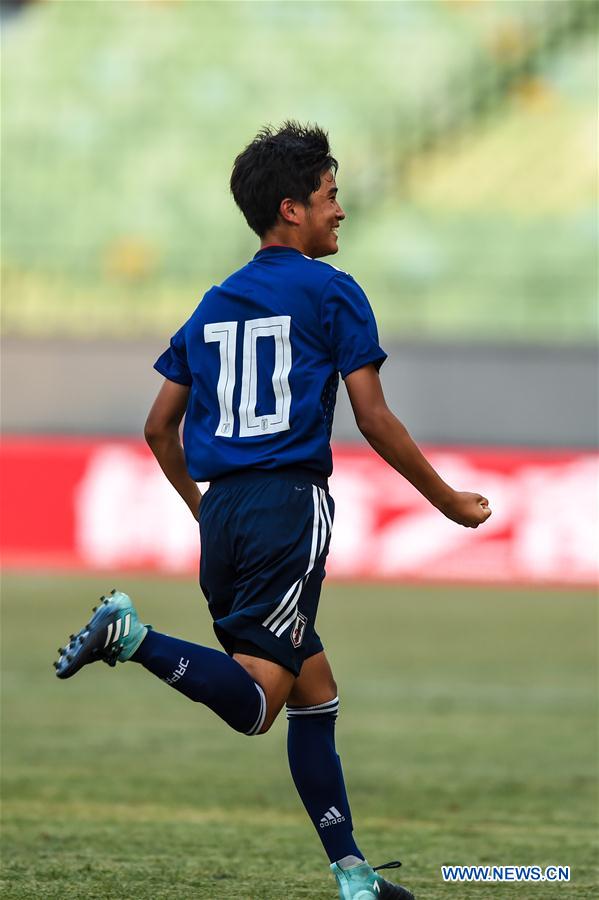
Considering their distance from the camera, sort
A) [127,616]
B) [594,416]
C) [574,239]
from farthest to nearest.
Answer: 1. [574,239]
2. [594,416]
3. [127,616]

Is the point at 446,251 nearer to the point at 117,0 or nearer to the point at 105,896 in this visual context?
the point at 117,0

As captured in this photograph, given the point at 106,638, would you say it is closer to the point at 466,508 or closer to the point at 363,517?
the point at 466,508

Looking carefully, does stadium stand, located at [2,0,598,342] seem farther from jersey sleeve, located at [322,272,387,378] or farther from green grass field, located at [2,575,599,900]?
jersey sleeve, located at [322,272,387,378]

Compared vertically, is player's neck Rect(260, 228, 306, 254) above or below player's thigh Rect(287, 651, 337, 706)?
above

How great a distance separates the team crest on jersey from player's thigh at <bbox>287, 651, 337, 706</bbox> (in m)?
0.14

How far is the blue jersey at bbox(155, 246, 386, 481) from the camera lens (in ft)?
11.0

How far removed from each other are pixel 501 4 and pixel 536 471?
1104 cm

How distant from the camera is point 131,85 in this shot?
23109mm

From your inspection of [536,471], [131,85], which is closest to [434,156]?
[131,85]

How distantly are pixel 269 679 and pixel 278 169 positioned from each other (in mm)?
1152

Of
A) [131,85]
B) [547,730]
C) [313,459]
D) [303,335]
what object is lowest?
[547,730]

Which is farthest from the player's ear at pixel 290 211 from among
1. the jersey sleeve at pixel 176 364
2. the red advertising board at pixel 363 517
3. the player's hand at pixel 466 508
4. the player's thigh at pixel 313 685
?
the red advertising board at pixel 363 517

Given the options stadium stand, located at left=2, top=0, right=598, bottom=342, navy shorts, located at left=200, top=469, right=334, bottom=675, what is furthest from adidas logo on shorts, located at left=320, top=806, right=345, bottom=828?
stadium stand, located at left=2, top=0, right=598, bottom=342

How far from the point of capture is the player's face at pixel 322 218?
11.4 ft
